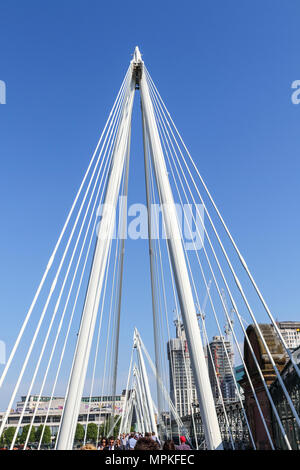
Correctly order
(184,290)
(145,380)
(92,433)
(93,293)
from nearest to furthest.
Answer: (184,290) < (93,293) < (145,380) < (92,433)

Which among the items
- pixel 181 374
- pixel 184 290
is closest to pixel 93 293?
pixel 184 290

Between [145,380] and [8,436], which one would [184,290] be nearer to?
[145,380]

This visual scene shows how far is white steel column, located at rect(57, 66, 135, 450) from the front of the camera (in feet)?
25.9

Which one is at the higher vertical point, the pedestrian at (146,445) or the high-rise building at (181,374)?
the high-rise building at (181,374)

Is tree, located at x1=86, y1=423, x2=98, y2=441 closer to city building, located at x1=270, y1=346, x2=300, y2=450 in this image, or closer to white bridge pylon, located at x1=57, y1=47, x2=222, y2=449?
city building, located at x1=270, y1=346, x2=300, y2=450

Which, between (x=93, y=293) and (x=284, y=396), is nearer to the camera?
(x=93, y=293)

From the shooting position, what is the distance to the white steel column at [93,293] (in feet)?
25.9

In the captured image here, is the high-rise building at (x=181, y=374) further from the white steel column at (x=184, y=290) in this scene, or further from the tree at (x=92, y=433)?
the tree at (x=92, y=433)

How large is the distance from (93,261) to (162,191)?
2295 mm

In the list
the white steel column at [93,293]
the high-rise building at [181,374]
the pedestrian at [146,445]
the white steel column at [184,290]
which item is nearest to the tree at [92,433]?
the high-rise building at [181,374]

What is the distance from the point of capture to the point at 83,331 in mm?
8539

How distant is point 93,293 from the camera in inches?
355

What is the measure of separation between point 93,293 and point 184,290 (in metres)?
2.00
